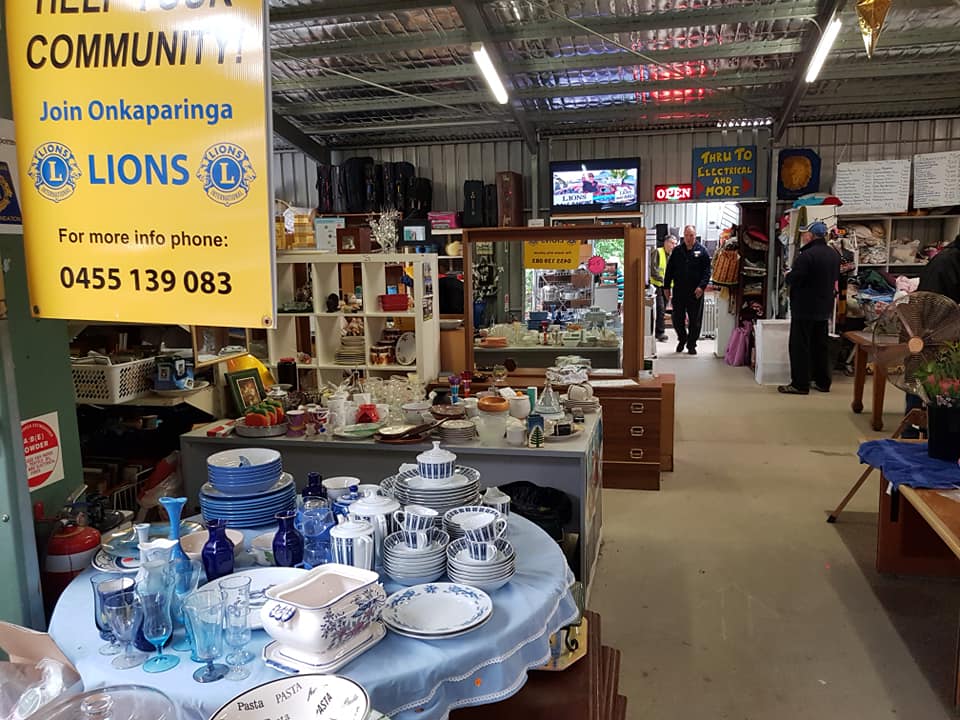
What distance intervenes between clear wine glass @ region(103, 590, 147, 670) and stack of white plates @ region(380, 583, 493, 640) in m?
0.56

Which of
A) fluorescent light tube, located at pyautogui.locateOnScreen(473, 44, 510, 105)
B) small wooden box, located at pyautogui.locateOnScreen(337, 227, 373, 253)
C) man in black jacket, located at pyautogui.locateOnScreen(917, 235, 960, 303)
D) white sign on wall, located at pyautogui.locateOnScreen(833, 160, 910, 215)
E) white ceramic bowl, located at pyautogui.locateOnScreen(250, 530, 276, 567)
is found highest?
fluorescent light tube, located at pyautogui.locateOnScreen(473, 44, 510, 105)

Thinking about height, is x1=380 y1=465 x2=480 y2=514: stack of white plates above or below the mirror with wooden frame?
below

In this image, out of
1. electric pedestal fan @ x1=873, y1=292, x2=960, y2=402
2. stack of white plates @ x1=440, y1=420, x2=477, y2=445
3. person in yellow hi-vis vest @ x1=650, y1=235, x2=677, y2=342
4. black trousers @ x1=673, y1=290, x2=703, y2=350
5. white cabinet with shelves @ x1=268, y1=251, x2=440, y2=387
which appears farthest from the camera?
person in yellow hi-vis vest @ x1=650, y1=235, x2=677, y2=342

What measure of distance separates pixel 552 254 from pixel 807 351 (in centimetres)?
437

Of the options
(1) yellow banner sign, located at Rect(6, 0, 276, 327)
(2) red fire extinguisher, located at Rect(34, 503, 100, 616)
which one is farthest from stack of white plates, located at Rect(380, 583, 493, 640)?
(2) red fire extinguisher, located at Rect(34, 503, 100, 616)

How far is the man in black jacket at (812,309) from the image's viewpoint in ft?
26.8

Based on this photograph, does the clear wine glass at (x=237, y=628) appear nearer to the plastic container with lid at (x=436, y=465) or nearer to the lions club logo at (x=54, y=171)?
the plastic container with lid at (x=436, y=465)

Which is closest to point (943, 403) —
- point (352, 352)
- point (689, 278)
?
point (352, 352)

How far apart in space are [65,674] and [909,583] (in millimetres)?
3836

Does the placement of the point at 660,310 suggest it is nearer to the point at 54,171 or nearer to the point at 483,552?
the point at 483,552

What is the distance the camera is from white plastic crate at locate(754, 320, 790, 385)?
9.03 m

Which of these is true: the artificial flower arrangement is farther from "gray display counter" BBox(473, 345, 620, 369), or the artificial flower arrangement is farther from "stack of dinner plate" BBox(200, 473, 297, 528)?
"stack of dinner plate" BBox(200, 473, 297, 528)

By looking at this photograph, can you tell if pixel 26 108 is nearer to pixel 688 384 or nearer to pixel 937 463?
pixel 937 463

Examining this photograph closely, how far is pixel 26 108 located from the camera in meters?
1.64
